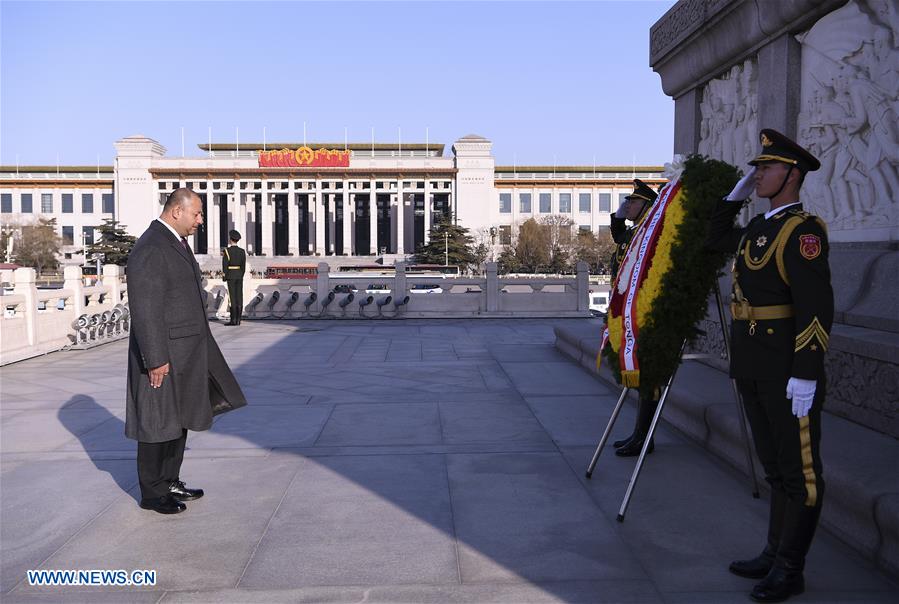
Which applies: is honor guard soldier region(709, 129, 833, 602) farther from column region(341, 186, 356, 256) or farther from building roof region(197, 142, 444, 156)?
building roof region(197, 142, 444, 156)

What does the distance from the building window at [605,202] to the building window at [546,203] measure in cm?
591

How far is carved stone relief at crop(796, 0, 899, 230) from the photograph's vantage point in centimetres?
531

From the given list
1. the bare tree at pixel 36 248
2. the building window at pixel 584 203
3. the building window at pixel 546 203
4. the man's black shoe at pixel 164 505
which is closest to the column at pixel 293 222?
the bare tree at pixel 36 248

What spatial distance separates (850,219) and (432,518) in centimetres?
402

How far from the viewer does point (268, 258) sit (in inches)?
3196

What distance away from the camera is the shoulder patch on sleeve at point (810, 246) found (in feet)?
10.2

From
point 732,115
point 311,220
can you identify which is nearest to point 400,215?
point 311,220

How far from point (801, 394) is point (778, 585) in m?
0.81

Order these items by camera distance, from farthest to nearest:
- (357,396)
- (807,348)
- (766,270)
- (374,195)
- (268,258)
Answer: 1. (374,195)
2. (268,258)
3. (357,396)
4. (766,270)
5. (807,348)

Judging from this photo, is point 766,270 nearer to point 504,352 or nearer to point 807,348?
point 807,348

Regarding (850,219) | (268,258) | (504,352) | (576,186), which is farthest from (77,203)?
(850,219)

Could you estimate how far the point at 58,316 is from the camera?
12.2 m

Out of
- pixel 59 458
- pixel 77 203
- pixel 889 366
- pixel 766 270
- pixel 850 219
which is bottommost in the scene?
pixel 59 458

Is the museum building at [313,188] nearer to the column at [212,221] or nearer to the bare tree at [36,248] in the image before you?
the column at [212,221]
